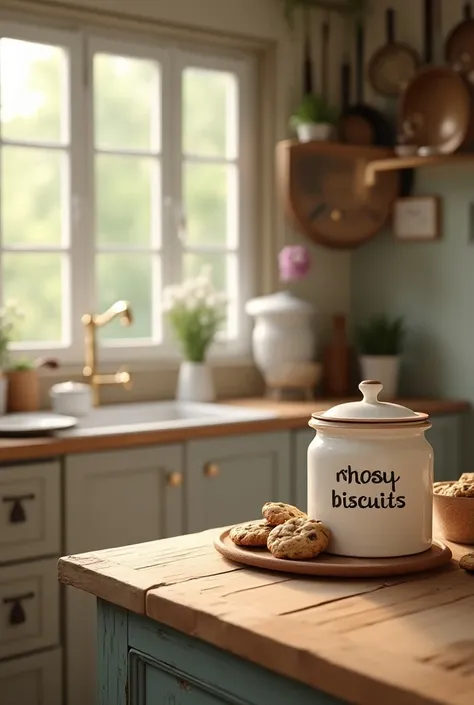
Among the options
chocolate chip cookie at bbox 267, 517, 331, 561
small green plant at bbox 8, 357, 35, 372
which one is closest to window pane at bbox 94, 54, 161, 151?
small green plant at bbox 8, 357, 35, 372

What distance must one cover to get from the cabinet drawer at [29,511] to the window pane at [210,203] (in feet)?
4.92

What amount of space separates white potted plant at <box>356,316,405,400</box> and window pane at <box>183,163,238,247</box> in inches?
26.9

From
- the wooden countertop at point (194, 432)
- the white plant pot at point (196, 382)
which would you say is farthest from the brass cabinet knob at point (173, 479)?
the white plant pot at point (196, 382)

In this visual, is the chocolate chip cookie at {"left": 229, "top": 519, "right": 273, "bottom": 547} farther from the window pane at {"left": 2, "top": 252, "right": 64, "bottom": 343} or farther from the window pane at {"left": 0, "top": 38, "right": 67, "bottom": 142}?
the window pane at {"left": 0, "top": 38, "right": 67, "bottom": 142}

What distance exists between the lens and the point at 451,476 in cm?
417

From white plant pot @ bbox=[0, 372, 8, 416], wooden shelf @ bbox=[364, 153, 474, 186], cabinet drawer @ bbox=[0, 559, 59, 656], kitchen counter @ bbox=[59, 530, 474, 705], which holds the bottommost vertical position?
cabinet drawer @ bbox=[0, 559, 59, 656]

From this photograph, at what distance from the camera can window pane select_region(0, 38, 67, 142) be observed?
381cm

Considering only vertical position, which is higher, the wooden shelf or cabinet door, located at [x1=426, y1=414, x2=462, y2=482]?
the wooden shelf

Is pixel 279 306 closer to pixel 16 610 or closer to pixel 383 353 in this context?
pixel 383 353

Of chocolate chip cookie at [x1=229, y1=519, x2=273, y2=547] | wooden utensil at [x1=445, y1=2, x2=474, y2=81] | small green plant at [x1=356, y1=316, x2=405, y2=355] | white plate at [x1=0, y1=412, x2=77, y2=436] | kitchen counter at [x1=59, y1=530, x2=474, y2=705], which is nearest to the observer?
kitchen counter at [x1=59, y1=530, x2=474, y2=705]

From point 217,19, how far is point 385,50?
28.3 inches

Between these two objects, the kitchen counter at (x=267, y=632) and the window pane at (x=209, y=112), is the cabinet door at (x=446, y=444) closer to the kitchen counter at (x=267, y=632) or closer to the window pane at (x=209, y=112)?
the window pane at (x=209, y=112)

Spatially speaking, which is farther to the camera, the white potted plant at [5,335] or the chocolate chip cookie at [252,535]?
the white potted plant at [5,335]

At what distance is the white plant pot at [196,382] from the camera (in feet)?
13.5
